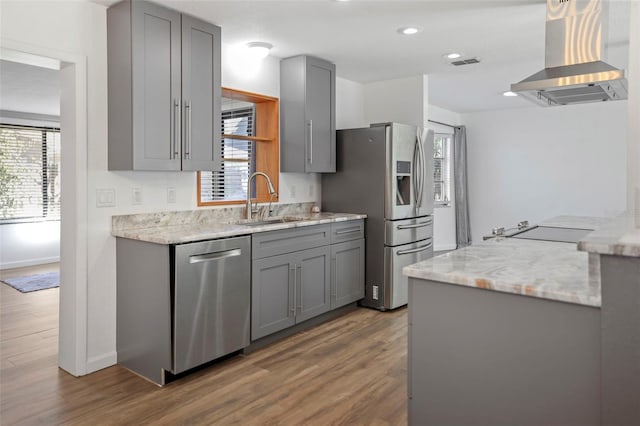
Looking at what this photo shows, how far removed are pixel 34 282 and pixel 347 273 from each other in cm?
393

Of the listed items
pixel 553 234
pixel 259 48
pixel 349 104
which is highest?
pixel 259 48

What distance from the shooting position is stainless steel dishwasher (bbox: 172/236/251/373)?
2705mm

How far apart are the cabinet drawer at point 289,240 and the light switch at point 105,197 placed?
943 mm

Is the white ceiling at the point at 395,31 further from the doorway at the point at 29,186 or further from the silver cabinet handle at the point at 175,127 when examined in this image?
the doorway at the point at 29,186

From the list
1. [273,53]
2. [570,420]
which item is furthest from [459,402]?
[273,53]

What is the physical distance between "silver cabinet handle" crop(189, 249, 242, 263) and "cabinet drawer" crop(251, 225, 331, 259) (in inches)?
6.8

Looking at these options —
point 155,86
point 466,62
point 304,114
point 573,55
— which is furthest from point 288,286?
point 466,62

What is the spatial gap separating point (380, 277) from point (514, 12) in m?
2.42

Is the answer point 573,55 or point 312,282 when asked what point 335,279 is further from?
point 573,55

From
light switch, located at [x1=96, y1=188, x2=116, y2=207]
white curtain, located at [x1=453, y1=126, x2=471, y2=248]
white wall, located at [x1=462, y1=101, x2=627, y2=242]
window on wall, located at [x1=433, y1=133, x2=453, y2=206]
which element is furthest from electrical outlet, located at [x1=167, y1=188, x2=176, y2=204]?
white wall, located at [x1=462, y1=101, x2=627, y2=242]

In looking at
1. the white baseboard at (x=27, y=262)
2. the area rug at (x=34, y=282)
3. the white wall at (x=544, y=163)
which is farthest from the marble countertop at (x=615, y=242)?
the white baseboard at (x=27, y=262)

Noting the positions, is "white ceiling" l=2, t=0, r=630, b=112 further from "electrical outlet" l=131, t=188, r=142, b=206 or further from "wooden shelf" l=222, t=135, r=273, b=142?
"electrical outlet" l=131, t=188, r=142, b=206

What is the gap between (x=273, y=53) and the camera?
406 cm

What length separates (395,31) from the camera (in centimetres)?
347
